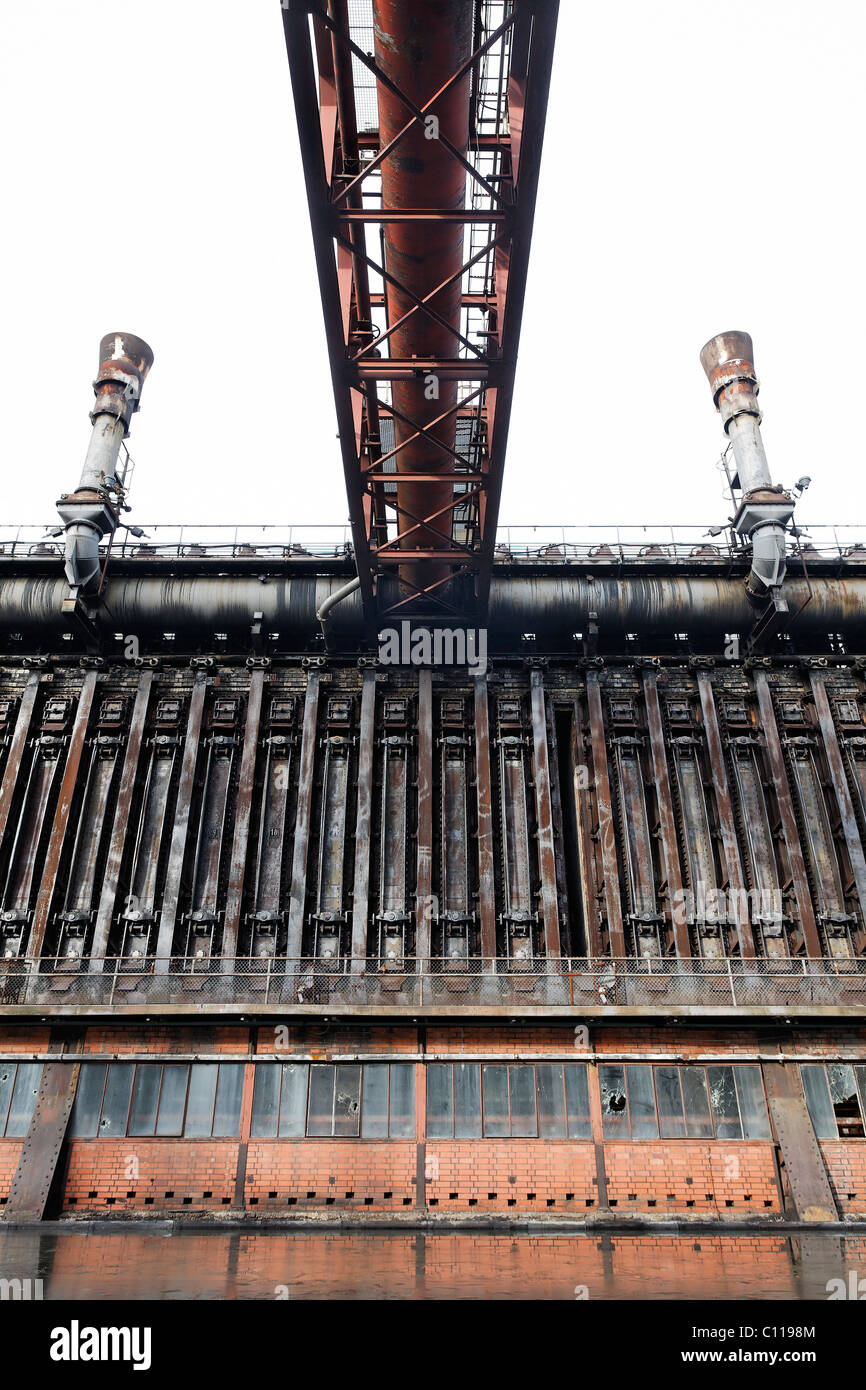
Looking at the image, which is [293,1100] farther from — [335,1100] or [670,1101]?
[670,1101]

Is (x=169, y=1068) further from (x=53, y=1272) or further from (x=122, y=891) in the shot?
(x=53, y=1272)

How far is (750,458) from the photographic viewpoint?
1081 inches

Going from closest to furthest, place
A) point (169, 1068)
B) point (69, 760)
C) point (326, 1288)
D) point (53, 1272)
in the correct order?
point (326, 1288) < point (53, 1272) < point (169, 1068) < point (69, 760)

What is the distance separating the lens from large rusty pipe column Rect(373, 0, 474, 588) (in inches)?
491

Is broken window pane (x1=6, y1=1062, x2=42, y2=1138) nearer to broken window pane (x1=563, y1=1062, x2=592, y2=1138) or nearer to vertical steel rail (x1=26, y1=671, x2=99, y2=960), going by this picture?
vertical steel rail (x1=26, y1=671, x2=99, y2=960)

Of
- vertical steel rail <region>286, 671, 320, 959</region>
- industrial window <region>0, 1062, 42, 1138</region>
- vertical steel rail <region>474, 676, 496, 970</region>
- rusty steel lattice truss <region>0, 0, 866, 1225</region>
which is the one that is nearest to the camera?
rusty steel lattice truss <region>0, 0, 866, 1225</region>

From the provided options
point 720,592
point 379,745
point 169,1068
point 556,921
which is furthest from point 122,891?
point 720,592

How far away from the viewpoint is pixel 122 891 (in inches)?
922

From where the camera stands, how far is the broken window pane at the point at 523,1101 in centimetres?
1934

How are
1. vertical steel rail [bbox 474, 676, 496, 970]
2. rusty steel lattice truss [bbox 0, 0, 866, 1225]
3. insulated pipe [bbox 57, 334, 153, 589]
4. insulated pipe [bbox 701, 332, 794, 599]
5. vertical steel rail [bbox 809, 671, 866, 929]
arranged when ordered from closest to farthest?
rusty steel lattice truss [bbox 0, 0, 866, 1225] → vertical steel rail [bbox 474, 676, 496, 970] → vertical steel rail [bbox 809, 671, 866, 929] → insulated pipe [bbox 701, 332, 794, 599] → insulated pipe [bbox 57, 334, 153, 589]

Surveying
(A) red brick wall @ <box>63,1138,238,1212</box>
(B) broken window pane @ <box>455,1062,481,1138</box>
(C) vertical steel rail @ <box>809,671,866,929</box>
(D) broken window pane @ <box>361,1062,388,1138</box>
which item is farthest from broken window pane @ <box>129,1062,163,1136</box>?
(C) vertical steel rail @ <box>809,671,866,929</box>

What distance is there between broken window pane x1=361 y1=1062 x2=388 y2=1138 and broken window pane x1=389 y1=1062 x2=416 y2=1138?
14cm

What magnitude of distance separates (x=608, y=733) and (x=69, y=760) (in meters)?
13.9

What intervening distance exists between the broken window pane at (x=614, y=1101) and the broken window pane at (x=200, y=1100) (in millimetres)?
7886
